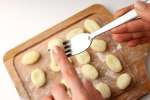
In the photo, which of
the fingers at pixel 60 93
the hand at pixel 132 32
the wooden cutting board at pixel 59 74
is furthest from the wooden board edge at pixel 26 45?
the fingers at pixel 60 93

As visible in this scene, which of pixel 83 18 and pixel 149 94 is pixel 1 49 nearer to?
pixel 83 18

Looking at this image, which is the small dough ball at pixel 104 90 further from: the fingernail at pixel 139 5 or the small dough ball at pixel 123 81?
the fingernail at pixel 139 5

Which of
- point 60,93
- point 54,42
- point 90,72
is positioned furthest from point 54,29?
point 60,93

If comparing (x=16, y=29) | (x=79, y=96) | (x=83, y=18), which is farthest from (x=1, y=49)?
(x=79, y=96)

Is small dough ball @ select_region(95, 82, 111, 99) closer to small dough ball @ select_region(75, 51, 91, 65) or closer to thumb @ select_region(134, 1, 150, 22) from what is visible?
small dough ball @ select_region(75, 51, 91, 65)

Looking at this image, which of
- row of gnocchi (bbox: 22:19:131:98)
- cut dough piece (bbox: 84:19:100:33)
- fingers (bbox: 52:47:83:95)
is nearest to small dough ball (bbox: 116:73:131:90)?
row of gnocchi (bbox: 22:19:131:98)

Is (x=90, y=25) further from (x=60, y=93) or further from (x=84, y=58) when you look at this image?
(x=60, y=93)
